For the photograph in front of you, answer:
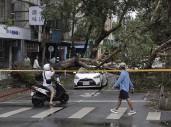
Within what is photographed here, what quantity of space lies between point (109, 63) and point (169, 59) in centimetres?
568

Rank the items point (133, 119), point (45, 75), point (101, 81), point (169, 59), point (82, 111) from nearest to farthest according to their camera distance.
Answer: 1. point (133, 119)
2. point (82, 111)
3. point (45, 75)
4. point (169, 59)
5. point (101, 81)

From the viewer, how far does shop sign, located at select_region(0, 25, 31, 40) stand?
32.8 meters

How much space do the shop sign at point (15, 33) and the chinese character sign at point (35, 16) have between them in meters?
1.09

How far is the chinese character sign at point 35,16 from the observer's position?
37.5 meters

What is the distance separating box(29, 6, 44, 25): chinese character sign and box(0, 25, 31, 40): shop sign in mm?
1092

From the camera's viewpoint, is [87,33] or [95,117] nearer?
[95,117]

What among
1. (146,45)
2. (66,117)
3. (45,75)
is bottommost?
(66,117)

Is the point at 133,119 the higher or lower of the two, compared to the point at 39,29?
lower

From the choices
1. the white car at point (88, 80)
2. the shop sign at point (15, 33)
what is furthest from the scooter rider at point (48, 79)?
the shop sign at point (15, 33)

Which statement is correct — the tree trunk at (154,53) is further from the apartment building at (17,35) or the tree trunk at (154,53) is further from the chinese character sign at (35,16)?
the chinese character sign at (35,16)

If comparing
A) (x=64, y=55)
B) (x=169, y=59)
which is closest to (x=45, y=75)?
(x=169, y=59)

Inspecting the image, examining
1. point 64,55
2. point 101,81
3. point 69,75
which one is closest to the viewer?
point 101,81

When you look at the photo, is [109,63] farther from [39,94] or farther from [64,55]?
[64,55]

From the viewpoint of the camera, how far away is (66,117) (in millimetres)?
14031
